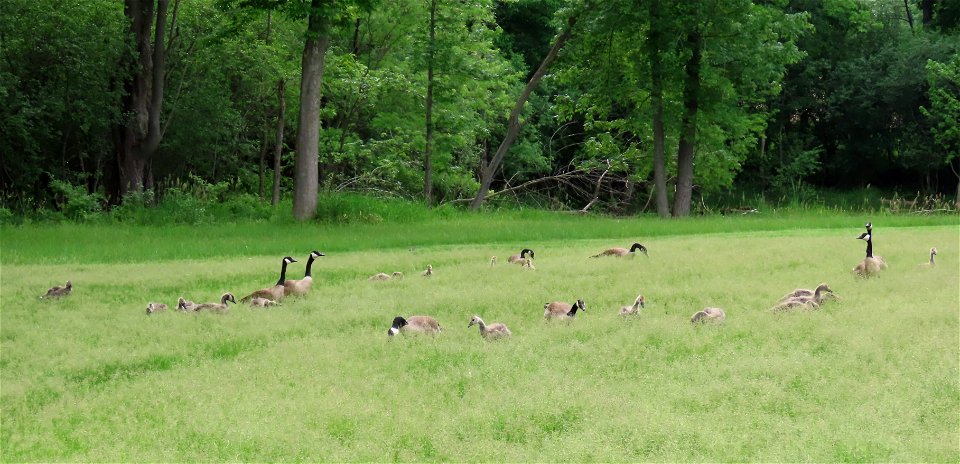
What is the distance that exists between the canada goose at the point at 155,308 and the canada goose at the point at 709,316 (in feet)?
20.4

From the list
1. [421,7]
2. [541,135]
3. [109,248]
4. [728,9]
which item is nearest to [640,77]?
[728,9]

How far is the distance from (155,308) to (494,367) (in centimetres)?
516

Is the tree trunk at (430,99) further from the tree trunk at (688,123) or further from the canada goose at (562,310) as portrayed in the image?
the canada goose at (562,310)

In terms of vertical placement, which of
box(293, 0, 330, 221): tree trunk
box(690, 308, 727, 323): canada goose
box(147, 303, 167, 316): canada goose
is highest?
box(293, 0, 330, 221): tree trunk

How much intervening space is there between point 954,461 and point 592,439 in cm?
225

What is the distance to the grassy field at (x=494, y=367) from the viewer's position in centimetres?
625

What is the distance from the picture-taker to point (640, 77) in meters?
28.1

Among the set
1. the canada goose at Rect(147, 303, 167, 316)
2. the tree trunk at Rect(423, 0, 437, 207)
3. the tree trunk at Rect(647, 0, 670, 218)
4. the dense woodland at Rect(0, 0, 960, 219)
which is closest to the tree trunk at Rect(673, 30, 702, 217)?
the dense woodland at Rect(0, 0, 960, 219)

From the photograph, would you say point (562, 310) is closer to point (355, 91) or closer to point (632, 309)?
point (632, 309)

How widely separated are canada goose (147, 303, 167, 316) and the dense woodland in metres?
10.8

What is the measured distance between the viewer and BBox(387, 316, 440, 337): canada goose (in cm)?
912

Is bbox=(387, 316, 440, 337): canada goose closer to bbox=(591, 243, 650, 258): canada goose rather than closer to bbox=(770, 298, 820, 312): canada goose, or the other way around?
bbox=(770, 298, 820, 312): canada goose

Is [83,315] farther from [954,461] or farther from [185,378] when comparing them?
[954,461]

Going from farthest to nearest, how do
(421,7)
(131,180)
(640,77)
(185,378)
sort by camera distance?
1. (421,7)
2. (640,77)
3. (131,180)
4. (185,378)
